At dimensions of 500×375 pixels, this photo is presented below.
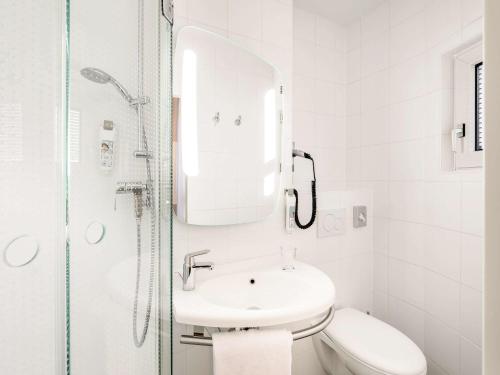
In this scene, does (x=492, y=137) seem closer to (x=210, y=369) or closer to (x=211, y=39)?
(x=211, y=39)

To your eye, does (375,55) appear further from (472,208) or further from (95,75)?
(95,75)

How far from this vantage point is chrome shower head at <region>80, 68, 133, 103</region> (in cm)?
51

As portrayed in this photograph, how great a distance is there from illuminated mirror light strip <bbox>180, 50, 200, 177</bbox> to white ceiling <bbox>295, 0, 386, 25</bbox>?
99 cm

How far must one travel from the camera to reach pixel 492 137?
0.19m

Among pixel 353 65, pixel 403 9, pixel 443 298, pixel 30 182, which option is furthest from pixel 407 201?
pixel 30 182

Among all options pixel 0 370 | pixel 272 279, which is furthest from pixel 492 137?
pixel 272 279

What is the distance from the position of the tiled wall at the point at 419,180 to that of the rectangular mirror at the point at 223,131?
759mm

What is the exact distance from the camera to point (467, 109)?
1.36 meters

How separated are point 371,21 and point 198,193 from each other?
5.33 feet

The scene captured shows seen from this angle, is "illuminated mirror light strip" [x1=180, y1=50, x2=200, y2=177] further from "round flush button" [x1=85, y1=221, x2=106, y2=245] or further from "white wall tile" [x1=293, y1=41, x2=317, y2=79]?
"white wall tile" [x1=293, y1=41, x2=317, y2=79]

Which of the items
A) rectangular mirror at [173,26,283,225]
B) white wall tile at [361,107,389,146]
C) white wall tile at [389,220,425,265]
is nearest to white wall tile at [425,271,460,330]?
white wall tile at [389,220,425,265]

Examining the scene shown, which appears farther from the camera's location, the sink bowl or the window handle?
the window handle

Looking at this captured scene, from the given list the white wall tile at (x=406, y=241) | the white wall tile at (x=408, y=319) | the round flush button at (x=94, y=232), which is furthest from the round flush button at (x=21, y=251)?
the white wall tile at (x=408, y=319)

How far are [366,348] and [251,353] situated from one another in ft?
2.15
